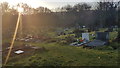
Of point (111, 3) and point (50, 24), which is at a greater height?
point (111, 3)

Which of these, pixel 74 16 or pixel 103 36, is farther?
pixel 74 16

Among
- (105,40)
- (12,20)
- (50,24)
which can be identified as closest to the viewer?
(105,40)

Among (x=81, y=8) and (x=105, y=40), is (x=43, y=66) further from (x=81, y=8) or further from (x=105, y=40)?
(x=81, y=8)

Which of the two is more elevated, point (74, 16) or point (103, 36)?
point (74, 16)

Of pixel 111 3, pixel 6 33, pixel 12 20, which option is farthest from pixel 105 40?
pixel 111 3

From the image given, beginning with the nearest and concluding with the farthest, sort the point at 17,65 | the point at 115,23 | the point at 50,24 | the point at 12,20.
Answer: the point at 17,65 < the point at 12,20 < the point at 115,23 < the point at 50,24

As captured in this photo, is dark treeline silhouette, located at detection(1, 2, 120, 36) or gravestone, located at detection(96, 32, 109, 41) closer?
gravestone, located at detection(96, 32, 109, 41)

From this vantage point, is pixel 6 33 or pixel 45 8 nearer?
pixel 6 33

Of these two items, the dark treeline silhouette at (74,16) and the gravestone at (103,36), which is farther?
the dark treeline silhouette at (74,16)
